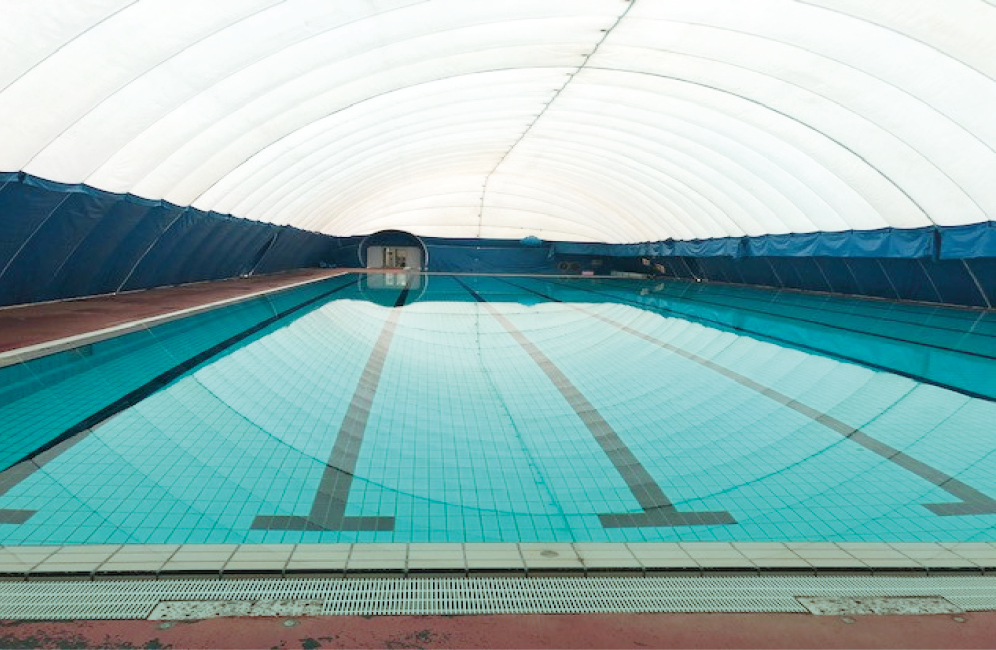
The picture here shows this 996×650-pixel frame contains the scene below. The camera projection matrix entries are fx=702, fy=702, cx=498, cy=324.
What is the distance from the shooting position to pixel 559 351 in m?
10.3

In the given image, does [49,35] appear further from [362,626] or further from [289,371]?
[362,626]

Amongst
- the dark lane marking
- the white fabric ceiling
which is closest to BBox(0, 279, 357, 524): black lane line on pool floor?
the white fabric ceiling

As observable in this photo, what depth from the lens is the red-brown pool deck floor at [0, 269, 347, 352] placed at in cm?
821

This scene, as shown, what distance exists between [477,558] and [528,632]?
2.14 feet

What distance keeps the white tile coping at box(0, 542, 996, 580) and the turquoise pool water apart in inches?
22.9

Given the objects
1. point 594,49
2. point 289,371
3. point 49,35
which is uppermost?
point 594,49

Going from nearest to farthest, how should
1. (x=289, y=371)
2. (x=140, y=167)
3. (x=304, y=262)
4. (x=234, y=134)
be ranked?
(x=289, y=371) < (x=140, y=167) < (x=234, y=134) < (x=304, y=262)

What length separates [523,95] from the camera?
1473 centimetres

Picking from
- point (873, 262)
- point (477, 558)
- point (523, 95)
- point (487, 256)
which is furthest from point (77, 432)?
point (487, 256)

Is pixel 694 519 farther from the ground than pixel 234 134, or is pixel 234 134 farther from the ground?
pixel 234 134

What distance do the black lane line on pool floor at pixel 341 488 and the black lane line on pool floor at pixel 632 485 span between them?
4.72ft

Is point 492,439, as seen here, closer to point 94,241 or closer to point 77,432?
point 77,432

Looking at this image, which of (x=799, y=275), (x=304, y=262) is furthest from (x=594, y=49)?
(x=304, y=262)

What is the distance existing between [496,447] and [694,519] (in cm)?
178
